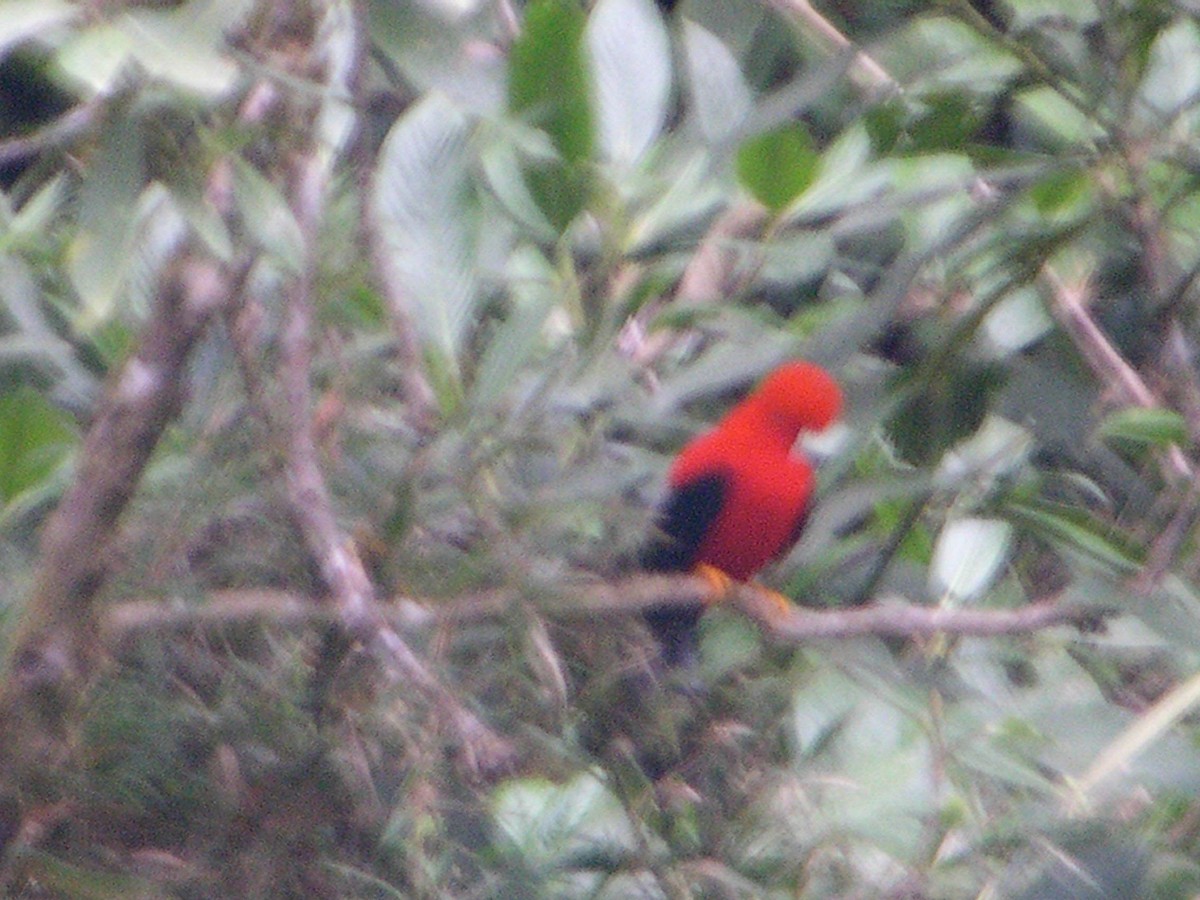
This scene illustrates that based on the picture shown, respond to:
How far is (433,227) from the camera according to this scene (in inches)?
72.6

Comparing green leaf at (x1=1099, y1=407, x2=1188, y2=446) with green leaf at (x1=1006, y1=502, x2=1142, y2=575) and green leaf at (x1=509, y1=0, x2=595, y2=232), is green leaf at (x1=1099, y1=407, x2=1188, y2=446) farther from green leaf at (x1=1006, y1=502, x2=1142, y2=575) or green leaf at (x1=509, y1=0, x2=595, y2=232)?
green leaf at (x1=509, y1=0, x2=595, y2=232)

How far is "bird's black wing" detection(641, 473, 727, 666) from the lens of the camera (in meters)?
2.22

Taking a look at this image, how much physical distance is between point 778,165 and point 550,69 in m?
0.36

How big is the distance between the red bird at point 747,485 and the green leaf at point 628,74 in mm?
609

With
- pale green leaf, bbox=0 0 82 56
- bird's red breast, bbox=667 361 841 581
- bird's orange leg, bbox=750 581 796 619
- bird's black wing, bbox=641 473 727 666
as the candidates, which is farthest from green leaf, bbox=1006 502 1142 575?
pale green leaf, bbox=0 0 82 56

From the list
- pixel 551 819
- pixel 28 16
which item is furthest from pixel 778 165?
pixel 28 16

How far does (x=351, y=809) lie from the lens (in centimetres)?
180

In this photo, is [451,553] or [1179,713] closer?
[1179,713]

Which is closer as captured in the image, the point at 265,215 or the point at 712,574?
the point at 265,215

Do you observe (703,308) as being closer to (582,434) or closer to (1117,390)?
(582,434)

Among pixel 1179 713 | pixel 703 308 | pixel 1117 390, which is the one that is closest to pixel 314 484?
pixel 703 308

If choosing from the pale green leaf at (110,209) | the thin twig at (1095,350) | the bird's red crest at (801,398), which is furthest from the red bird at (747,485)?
the pale green leaf at (110,209)

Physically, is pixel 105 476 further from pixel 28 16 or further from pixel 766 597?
pixel 766 597

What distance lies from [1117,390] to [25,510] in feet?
4.53
